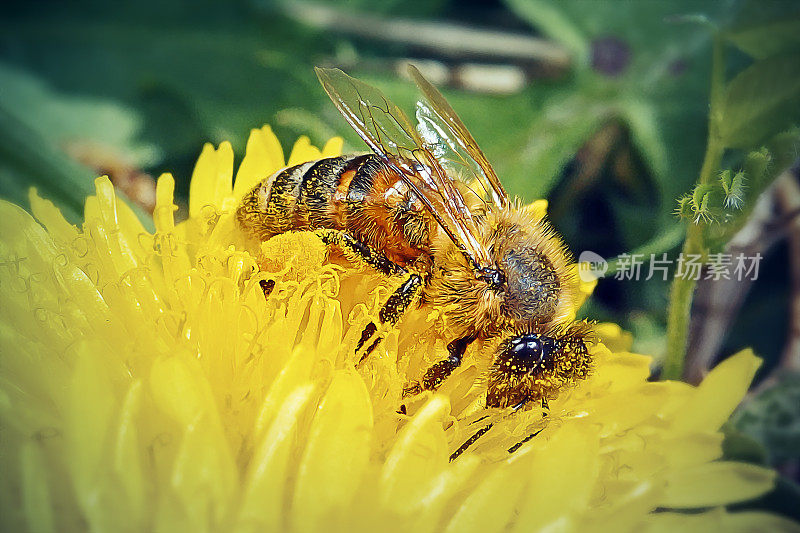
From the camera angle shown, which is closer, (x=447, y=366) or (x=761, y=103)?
(x=447, y=366)

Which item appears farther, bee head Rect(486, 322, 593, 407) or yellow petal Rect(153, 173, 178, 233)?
yellow petal Rect(153, 173, 178, 233)

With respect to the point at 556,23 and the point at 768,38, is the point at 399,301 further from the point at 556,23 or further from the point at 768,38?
the point at 556,23

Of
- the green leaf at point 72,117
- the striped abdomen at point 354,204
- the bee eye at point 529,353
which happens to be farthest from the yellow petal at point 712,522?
the green leaf at point 72,117

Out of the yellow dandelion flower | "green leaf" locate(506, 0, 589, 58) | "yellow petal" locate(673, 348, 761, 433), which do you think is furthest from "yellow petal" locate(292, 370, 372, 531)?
"green leaf" locate(506, 0, 589, 58)

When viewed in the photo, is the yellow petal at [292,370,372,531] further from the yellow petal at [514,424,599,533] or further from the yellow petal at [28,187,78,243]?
the yellow petal at [28,187,78,243]

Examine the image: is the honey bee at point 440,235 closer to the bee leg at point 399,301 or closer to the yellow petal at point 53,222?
the bee leg at point 399,301

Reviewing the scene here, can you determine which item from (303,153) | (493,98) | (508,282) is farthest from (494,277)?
(493,98)
